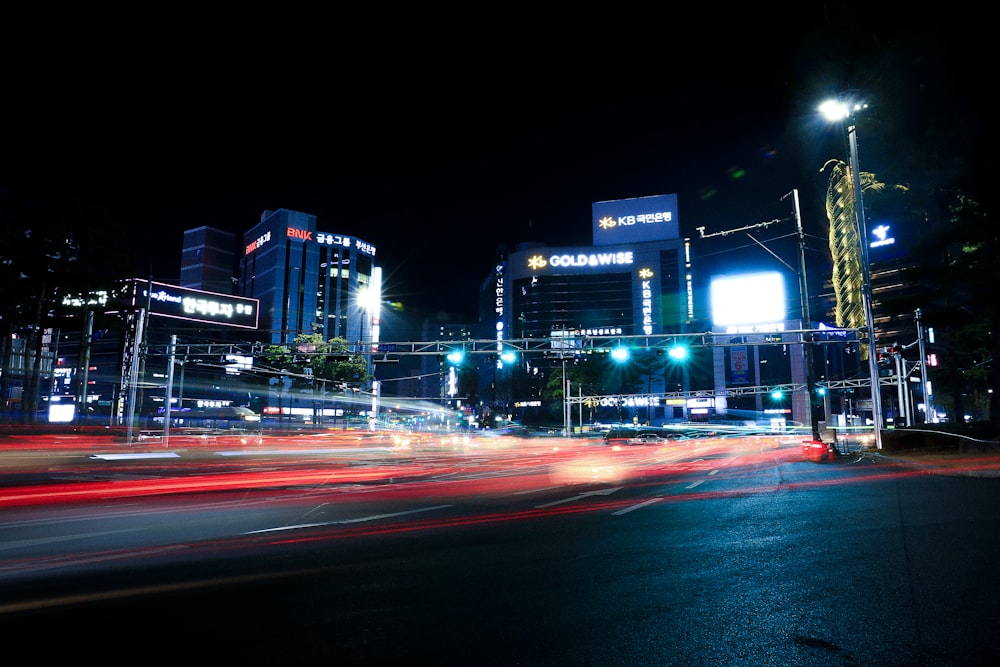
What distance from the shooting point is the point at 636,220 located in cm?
11306

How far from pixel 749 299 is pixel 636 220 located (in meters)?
84.9

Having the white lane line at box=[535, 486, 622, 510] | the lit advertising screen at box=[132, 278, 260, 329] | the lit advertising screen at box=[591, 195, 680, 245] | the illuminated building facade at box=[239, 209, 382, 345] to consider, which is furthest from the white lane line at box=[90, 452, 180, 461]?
the lit advertising screen at box=[591, 195, 680, 245]

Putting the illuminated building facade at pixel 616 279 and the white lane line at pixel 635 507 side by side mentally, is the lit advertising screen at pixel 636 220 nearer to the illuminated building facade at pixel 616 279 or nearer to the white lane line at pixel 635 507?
the illuminated building facade at pixel 616 279

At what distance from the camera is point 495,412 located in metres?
127

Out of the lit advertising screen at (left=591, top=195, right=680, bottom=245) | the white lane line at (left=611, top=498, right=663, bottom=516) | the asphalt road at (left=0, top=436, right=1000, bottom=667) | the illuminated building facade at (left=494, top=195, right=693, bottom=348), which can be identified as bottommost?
the white lane line at (left=611, top=498, right=663, bottom=516)

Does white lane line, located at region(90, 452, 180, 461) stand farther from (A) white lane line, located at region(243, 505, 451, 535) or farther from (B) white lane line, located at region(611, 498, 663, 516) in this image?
(B) white lane line, located at region(611, 498, 663, 516)

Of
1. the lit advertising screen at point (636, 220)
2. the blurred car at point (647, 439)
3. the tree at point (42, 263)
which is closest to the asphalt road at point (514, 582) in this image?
the tree at point (42, 263)

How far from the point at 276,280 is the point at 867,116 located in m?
118

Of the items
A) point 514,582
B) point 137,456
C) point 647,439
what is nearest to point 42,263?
point 137,456

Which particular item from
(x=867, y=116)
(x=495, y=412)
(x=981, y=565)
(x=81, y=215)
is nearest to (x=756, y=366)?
(x=495, y=412)

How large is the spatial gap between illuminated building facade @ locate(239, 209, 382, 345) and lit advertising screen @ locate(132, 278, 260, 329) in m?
60.2

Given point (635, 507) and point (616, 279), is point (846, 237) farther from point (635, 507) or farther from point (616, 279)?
point (616, 279)

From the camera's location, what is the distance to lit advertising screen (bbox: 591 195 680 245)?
365ft

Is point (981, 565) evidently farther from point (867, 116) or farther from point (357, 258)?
point (357, 258)
